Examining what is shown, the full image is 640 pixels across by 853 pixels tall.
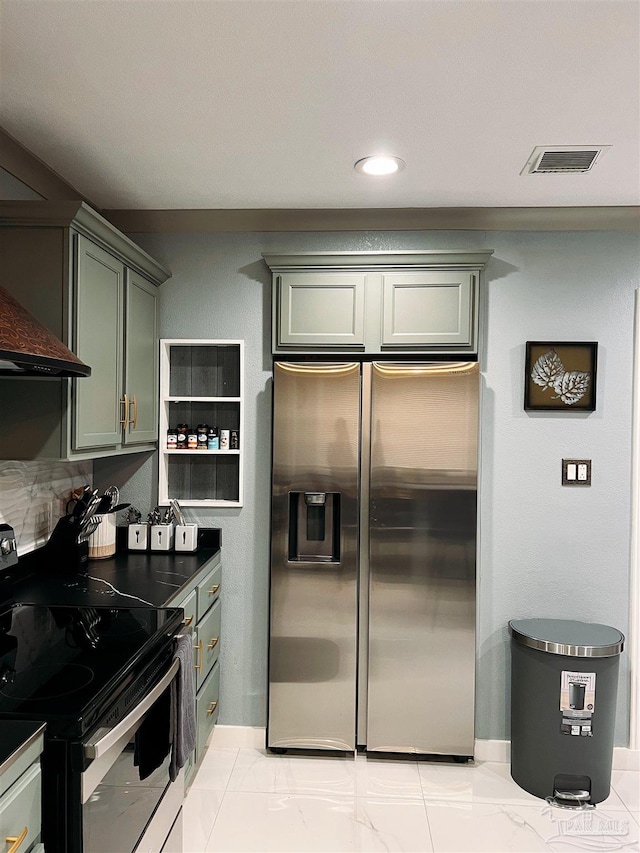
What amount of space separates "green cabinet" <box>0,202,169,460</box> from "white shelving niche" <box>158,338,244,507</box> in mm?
688

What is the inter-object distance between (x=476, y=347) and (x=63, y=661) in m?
2.08

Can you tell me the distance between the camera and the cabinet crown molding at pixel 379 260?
9.50 ft

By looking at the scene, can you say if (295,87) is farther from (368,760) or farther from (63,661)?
(368,760)

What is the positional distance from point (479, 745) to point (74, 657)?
2.12 metres

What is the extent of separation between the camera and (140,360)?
288 cm

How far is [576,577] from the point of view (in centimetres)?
304

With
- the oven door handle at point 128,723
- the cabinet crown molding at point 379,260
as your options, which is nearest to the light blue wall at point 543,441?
the cabinet crown molding at point 379,260

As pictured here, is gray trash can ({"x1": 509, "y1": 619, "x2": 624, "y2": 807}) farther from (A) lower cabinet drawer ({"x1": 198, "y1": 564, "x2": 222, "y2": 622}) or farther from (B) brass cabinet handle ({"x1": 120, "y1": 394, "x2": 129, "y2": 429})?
(B) brass cabinet handle ({"x1": 120, "y1": 394, "x2": 129, "y2": 429})

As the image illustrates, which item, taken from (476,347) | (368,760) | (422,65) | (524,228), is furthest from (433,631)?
(422,65)

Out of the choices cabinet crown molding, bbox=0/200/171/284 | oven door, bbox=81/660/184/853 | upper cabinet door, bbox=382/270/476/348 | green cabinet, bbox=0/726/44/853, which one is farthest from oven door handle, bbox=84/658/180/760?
upper cabinet door, bbox=382/270/476/348

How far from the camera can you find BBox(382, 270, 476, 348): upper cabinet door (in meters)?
2.92

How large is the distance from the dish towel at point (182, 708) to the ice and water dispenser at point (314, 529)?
35.6 inches

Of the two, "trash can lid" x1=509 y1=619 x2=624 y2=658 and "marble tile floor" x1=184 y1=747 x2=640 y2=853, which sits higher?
"trash can lid" x1=509 y1=619 x2=624 y2=658

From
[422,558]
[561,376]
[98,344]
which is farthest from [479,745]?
[98,344]
